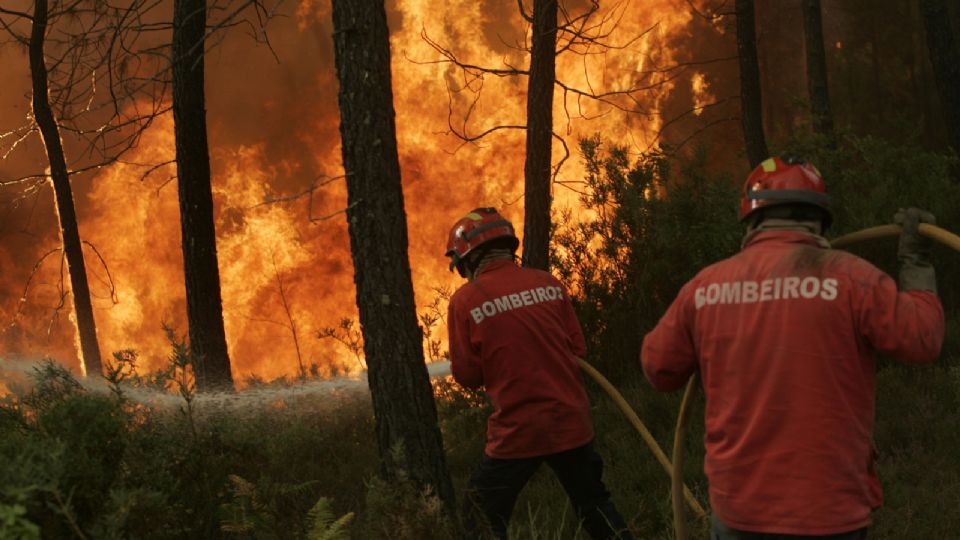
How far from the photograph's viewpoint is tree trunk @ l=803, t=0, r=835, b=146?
13.2 metres

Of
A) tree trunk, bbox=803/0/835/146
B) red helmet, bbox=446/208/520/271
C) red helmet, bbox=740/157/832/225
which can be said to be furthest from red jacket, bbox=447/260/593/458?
tree trunk, bbox=803/0/835/146

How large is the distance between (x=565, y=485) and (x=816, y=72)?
35.1 ft

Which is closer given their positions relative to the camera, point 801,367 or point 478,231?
point 801,367

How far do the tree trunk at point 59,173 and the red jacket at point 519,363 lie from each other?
10.5 metres

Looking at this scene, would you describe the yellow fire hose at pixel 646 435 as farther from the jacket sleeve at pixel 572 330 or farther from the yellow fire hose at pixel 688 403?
the jacket sleeve at pixel 572 330

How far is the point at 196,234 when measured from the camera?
9398 millimetres

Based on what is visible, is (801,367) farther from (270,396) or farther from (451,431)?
(270,396)

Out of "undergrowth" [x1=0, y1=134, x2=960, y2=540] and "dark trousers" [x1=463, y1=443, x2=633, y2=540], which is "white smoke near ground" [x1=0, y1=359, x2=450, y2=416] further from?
"dark trousers" [x1=463, y1=443, x2=633, y2=540]

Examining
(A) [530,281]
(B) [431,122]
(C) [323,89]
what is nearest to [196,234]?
(A) [530,281]

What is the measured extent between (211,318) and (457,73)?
1284 cm

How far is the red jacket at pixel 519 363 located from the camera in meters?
4.96

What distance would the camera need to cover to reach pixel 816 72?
45.9ft

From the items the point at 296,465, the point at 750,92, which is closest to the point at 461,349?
the point at 296,465

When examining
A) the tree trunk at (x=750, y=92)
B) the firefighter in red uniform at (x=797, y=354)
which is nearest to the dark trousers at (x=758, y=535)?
the firefighter in red uniform at (x=797, y=354)
